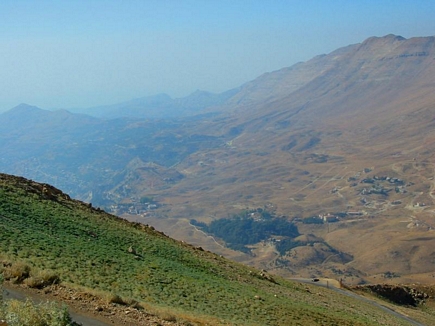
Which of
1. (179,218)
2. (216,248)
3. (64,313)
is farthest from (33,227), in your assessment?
(179,218)

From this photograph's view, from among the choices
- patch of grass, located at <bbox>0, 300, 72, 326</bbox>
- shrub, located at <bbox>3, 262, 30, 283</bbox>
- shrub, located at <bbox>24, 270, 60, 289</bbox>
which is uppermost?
patch of grass, located at <bbox>0, 300, 72, 326</bbox>

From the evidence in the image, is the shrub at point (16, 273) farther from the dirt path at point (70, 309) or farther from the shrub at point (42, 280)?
the dirt path at point (70, 309)

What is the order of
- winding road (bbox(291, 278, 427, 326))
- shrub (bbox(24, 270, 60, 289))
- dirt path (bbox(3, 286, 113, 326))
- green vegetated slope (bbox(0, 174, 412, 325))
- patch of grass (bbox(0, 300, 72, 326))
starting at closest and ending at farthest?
patch of grass (bbox(0, 300, 72, 326)) → dirt path (bbox(3, 286, 113, 326)) → shrub (bbox(24, 270, 60, 289)) → green vegetated slope (bbox(0, 174, 412, 325)) → winding road (bbox(291, 278, 427, 326))

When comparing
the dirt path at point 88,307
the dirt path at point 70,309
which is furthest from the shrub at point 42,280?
the dirt path at point 70,309

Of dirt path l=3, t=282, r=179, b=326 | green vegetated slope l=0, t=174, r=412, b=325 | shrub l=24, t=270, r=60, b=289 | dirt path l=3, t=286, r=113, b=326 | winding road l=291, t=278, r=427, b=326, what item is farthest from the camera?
winding road l=291, t=278, r=427, b=326

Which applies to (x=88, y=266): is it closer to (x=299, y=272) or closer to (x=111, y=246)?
(x=111, y=246)

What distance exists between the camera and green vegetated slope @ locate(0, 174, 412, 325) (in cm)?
1708

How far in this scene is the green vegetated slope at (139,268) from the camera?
17.1 m

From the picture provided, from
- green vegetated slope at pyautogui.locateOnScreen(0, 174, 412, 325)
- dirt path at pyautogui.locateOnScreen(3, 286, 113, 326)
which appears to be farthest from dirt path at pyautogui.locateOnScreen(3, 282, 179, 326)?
green vegetated slope at pyautogui.locateOnScreen(0, 174, 412, 325)

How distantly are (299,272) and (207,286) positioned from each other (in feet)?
270

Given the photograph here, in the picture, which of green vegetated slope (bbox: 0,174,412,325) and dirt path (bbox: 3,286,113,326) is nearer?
dirt path (bbox: 3,286,113,326)

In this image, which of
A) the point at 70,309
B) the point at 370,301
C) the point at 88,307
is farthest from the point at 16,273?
the point at 370,301

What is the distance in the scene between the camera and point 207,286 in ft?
71.4

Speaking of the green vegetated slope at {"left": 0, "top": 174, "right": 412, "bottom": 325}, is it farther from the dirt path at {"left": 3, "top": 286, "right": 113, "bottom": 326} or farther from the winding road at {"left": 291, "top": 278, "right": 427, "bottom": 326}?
the winding road at {"left": 291, "top": 278, "right": 427, "bottom": 326}
